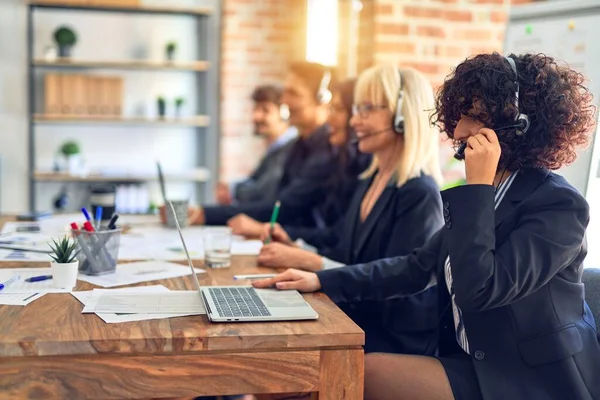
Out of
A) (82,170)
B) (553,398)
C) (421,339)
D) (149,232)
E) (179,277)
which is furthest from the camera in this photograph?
(82,170)

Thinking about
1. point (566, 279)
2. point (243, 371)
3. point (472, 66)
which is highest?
point (472, 66)

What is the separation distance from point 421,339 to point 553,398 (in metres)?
0.58

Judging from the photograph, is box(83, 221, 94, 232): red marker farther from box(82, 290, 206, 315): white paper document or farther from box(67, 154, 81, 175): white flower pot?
box(67, 154, 81, 175): white flower pot

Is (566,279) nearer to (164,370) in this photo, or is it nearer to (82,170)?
(164,370)

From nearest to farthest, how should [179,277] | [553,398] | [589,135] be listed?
[553,398] → [589,135] → [179,277]

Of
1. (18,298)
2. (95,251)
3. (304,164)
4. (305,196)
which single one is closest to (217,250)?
(95,251)

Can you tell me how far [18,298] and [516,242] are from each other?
42.4 inches

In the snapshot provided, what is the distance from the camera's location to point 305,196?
3.25m

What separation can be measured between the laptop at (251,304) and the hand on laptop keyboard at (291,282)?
0.02 meters

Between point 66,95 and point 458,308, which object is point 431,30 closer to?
point 458,308

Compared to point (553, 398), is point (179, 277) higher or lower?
higher

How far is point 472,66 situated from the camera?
1610 mm

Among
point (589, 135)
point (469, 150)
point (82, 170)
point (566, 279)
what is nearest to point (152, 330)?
point (469, 150)

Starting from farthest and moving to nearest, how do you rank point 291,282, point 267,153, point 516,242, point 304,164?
point 267,153 → point 304,164 → point 291,282 → point 516,242
